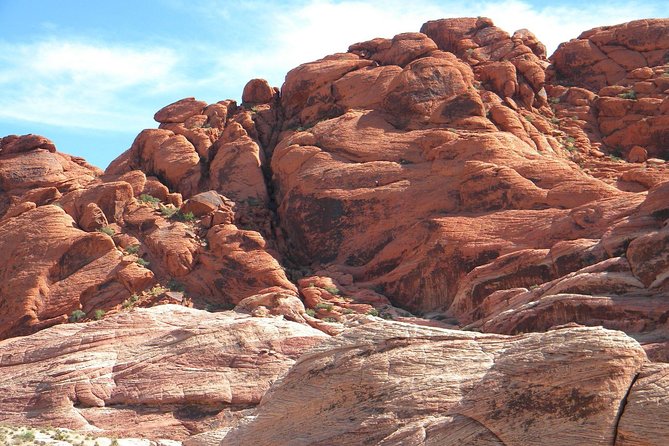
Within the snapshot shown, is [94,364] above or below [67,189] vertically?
below

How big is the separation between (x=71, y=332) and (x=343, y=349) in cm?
1309

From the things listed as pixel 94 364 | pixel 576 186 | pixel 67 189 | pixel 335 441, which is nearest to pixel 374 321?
pixel 335 441

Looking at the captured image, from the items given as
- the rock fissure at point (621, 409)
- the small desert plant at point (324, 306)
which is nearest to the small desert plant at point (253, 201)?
the small desert plant at point (324, 306)

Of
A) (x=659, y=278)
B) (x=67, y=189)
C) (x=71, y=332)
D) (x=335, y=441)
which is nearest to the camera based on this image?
(x=335, y=441)

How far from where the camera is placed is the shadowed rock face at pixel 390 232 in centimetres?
1443

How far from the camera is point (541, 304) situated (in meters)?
20.0

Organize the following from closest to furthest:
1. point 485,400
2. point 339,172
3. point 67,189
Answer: point 485,400 → point 339,172 → point 67,189

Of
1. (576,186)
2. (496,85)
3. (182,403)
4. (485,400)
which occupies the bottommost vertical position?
(182,403)

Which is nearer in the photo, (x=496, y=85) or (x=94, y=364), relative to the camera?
(x=94, y=364)

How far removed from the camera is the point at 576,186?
32.9m

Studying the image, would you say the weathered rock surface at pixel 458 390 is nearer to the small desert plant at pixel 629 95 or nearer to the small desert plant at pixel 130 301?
the small desert plant at pixel 130 301

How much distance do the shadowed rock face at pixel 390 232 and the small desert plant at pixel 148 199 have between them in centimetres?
32

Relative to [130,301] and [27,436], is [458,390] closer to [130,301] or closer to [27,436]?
[27,436]

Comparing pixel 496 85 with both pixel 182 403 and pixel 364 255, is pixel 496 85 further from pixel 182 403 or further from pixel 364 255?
pixel 182 403
